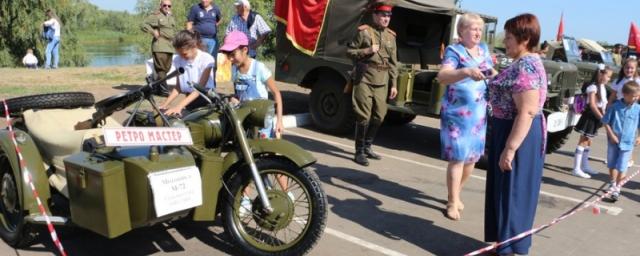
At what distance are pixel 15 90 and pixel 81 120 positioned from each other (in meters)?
5.93

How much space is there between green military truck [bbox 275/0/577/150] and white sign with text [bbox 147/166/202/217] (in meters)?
4.08

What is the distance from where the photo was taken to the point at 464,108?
4277 millimetres

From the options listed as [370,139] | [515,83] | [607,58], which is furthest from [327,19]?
[607,58]

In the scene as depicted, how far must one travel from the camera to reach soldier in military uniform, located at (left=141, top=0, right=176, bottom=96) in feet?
27.2

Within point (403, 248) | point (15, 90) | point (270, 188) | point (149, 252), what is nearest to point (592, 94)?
point (403, 248)

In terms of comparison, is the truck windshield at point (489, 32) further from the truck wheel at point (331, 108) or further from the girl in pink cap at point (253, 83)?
the girl in pink cap at point (253, 83)

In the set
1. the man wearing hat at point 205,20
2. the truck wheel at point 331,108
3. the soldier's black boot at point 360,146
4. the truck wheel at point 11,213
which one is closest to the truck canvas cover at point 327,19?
the truck wheel at point 331,108

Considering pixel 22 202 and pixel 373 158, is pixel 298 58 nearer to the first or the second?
pixel 373 158

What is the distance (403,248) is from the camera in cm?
391

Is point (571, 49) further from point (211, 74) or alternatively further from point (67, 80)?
point (211, 74)

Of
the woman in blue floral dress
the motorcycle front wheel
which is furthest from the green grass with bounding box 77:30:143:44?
the motorcycle front wheel

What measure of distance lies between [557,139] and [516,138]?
4646 mm

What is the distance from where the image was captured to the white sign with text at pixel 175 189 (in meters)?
2.90

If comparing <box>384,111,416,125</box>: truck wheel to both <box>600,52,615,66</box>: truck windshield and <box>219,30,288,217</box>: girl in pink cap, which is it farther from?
<box>600,52,615,66</box>: truck windshield
